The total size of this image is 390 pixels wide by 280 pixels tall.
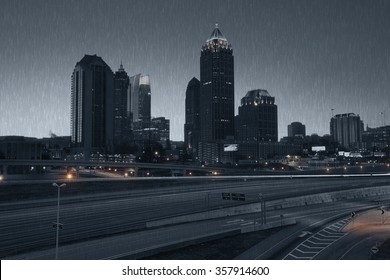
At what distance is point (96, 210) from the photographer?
49.1m

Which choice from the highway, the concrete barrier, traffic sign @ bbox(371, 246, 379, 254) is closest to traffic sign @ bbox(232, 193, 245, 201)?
the concrete barrier

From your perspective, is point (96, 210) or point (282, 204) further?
point (282, 204)

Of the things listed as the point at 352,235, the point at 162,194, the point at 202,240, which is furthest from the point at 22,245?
the point at 352,235

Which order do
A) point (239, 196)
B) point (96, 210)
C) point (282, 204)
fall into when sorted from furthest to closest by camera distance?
1. point (282, 204)
2. point (96, 210)
3. point (239, 196)

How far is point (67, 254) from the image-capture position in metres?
29.2

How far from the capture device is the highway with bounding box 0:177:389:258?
37031mm

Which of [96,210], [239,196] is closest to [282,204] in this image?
[239,196]

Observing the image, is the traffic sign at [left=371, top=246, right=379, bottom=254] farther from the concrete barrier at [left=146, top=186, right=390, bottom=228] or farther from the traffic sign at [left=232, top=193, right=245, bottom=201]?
the concrete barrier at [left=146, top=186, right=390, bottom=228]

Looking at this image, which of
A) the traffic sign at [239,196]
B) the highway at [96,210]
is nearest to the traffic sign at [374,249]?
the traffic sign at [239,196]

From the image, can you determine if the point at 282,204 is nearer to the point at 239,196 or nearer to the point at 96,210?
the point at 239,196

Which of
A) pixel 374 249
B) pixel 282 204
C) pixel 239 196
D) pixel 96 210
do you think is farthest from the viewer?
pixel 282 204

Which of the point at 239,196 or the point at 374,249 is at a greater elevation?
the point at 239,196

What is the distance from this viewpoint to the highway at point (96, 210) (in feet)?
121
